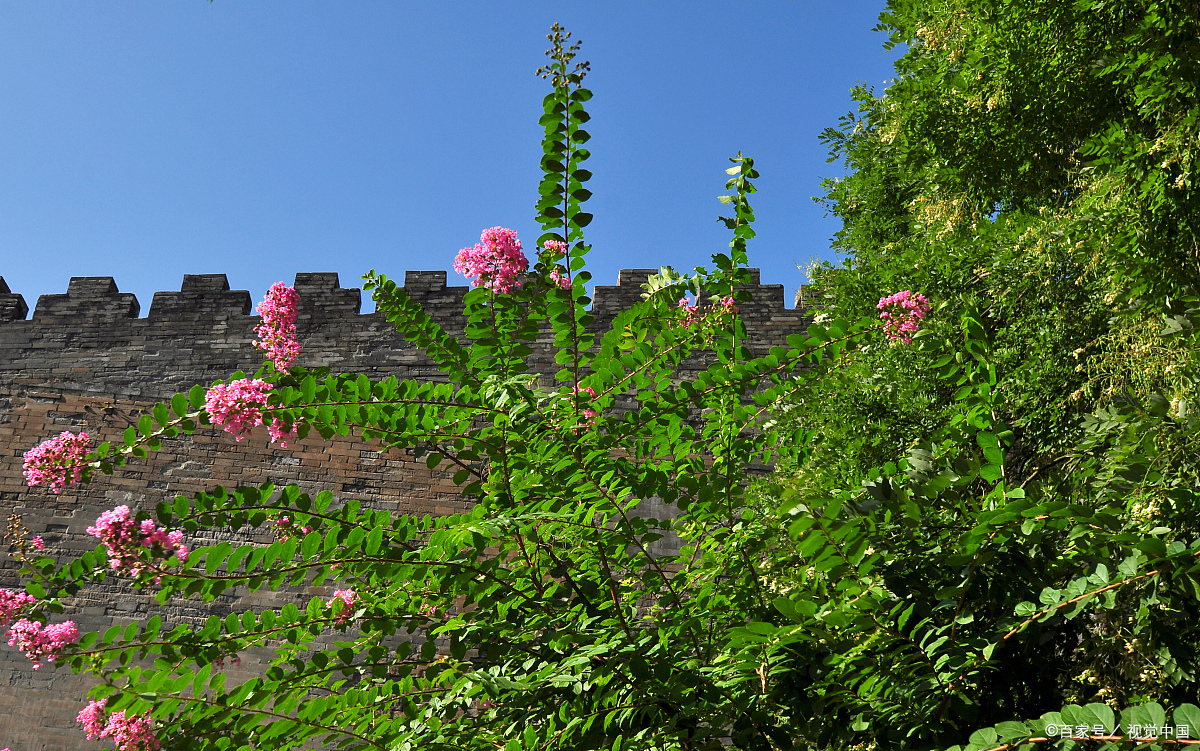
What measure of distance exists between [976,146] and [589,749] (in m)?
5.18

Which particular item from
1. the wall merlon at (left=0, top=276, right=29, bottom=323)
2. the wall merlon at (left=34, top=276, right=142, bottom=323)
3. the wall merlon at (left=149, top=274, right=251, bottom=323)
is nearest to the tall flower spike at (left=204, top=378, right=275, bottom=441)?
the wall merlon at (left=149, top=274, right=251, bottom=323)

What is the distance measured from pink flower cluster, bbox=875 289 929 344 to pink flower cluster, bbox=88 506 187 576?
203cm

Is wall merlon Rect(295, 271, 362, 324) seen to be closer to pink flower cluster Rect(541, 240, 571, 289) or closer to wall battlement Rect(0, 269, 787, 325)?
wall battlement Rect(0, 269, 787, 325)

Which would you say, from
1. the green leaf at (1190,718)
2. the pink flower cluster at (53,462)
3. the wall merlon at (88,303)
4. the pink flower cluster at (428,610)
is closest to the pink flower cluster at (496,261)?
the pink flower cluster at (428,610)

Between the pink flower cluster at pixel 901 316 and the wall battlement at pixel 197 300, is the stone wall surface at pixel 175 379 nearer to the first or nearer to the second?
the wall battlement at pixel 197 300

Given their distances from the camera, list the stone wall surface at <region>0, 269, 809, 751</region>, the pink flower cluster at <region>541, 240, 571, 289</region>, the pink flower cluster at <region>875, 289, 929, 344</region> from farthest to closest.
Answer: the stone wall surface at <region>0, 269, 809, 751</region>, the pink flower cluster at <region>875, 289, 929, 344</region>, the pink flower cluster at <region>541, 240, 571, 289</region>

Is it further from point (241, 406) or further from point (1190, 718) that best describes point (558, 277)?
point (1190, 718)

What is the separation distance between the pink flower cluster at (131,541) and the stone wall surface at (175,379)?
189 inches

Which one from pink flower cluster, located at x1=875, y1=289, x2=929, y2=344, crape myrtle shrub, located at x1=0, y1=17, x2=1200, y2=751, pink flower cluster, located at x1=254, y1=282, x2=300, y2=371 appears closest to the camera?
crape myrtle shrub, located at x1=0, y1=17, x2=1200, y2=751

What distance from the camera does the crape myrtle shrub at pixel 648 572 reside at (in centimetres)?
138

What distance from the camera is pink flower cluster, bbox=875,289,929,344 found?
2.26m

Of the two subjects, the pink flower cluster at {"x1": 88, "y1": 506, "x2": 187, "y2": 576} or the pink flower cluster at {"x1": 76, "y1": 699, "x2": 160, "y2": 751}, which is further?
the pink flower cluster at {"x1": 76, "y1": 699, "x2": 160, "y2": 751}

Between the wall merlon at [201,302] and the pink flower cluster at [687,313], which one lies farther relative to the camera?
the wall merlon at [201,302]

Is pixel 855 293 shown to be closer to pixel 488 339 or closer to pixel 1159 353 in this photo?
pixel 1159 353
